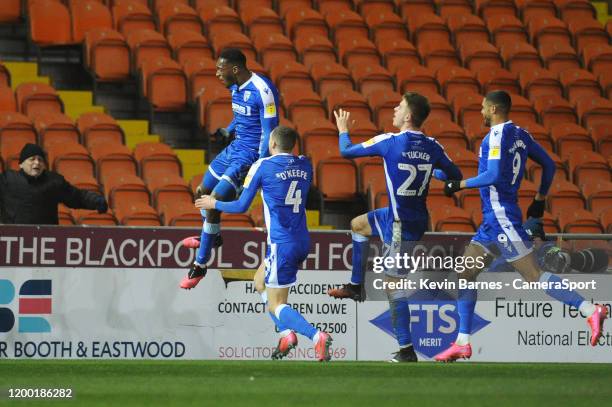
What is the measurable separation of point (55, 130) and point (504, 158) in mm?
6694

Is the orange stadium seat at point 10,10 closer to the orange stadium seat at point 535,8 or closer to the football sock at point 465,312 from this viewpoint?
the orange stadium seat at point 535,8

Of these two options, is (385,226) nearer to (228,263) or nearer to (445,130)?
(228,263)

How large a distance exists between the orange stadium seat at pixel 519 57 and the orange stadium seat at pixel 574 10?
1.59 m

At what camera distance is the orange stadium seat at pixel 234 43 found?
18.1 meters

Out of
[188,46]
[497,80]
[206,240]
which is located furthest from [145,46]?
[206,240]

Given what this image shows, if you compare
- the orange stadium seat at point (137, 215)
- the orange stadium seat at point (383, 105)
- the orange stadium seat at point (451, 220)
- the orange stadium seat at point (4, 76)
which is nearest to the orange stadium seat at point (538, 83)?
the orange stadium seat at point (383, 105)

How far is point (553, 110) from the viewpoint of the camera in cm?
1897

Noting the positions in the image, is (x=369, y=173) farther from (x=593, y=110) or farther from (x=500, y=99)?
(x=500, y=99)

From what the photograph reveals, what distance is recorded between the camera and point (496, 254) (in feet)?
37.1

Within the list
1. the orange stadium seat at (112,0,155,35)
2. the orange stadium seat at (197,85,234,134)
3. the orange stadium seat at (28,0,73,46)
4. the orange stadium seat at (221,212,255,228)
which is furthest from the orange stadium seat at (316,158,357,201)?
the orange stadium seat at (28,0,73,46)

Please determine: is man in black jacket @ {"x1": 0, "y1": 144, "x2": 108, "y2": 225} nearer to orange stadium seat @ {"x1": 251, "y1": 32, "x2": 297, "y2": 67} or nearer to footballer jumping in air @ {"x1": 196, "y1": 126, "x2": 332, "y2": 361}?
footballer jumping in air @ {"x1": 196, "y1": 126, "x2": 332, "y2": 361}

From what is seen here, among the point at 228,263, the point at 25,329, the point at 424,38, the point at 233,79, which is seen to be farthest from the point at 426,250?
the point at 424,38

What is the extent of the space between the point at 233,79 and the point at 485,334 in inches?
154

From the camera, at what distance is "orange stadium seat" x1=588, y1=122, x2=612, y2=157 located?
18719 mm
